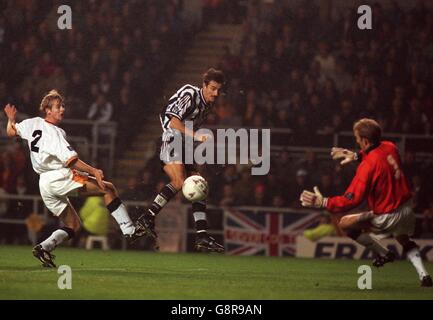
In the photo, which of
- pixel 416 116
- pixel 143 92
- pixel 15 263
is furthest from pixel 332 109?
pixel 15 263

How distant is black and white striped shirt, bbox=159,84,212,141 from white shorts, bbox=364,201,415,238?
120 inches

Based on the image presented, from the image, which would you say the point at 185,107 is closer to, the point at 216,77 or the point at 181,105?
the point at 181,105

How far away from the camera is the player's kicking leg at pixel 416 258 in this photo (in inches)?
403

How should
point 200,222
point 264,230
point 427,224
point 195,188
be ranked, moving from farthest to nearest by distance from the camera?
point 264,230 < point 427,224 < point 200,222 < point 195,188

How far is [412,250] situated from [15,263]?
4702 millimetres

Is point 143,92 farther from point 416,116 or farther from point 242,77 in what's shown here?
point 416,116

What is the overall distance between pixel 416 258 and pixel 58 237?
145 inches

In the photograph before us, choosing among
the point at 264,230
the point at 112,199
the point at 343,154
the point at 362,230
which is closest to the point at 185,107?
the point at 112,199

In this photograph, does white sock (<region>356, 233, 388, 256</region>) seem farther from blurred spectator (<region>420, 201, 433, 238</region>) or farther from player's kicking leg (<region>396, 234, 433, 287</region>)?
blurred spectator (<region>420, 201, 433, 238</region>)

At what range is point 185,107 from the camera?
40.5 ft

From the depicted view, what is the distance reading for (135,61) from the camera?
19.6m

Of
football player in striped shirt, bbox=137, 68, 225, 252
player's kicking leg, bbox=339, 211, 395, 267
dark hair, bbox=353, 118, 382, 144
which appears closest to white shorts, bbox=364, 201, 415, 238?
player's kicking leg, bbox=339, 211, 395, 267

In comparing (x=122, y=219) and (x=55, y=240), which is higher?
(x=122, y=219)

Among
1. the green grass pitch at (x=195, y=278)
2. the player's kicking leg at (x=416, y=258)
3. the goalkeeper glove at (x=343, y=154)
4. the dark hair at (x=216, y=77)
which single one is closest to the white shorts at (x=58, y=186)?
the green grass pitch at (x=195, y=278)
